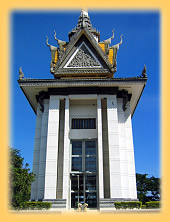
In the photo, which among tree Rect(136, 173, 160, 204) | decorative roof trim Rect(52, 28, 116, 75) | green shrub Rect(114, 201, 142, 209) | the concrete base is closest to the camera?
green shrub Rect(114, 201, 142, 209)

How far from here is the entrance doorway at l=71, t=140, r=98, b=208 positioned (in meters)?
18.6

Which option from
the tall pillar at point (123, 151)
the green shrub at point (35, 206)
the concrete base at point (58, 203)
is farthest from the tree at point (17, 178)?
the tall pillar at point (123, 151)

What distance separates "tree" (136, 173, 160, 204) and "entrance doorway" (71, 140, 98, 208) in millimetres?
31639

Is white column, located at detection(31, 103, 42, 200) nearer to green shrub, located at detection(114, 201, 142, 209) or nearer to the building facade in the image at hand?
the building facade

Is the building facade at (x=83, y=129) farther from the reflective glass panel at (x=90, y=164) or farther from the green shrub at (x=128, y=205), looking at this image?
the green shrub at (x=128, y=205)

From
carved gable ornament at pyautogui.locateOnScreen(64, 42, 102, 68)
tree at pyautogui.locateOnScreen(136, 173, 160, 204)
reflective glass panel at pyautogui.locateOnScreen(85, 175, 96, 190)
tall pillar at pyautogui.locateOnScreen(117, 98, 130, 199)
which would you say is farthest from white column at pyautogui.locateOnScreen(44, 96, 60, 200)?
tree at pyautogui.locateOnScreen(136, 173, 160, 204)

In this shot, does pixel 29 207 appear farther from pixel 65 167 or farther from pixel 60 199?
pixel 65 167

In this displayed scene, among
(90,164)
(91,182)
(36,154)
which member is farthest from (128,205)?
(36,154)

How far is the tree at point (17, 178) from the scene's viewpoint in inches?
536

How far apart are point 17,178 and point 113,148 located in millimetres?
7837

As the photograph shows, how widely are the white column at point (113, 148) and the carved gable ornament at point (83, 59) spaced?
380 cm

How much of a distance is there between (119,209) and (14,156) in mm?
7458

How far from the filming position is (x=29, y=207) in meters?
15.7

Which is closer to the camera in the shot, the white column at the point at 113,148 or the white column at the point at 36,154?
the white column at the point at 113,148
